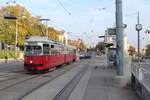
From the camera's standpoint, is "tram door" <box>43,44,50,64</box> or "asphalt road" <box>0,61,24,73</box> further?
"asphalt road" <box>0,61,24,73</box>

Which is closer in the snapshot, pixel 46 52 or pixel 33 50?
pixel 33 50

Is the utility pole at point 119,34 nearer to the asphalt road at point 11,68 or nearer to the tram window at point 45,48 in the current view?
the tram window at point 45,48

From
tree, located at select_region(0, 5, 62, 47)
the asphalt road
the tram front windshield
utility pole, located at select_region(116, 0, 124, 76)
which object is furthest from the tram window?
tree, located at select_region(0, 5, 62, 47)

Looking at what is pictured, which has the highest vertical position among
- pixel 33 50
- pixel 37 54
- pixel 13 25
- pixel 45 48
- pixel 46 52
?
pixel 13 25

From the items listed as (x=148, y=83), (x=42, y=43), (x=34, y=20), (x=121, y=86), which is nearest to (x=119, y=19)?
(x=121, y=86)

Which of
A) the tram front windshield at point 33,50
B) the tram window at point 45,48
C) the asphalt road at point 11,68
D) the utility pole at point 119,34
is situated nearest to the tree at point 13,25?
the asphalt road at point 11,68

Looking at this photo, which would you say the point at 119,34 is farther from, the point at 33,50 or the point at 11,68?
the point at 11,68

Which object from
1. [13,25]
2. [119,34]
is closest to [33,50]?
[119,34]

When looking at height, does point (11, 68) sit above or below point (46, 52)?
below

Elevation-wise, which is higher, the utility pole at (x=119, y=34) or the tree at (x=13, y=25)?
the tree at (x=13, y=25)

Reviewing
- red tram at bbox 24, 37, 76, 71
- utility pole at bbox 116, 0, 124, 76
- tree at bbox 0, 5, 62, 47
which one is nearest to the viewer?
utility pole at bbox 116, 0, 124, 76

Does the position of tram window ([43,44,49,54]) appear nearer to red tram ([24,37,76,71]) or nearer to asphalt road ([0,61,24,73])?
red tram ([24,37,76,71])

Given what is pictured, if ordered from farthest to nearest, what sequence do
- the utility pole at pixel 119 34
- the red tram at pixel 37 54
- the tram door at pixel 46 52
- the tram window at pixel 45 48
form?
the tram window at pixel 45 48, the tram door at pixel 46 52, the red tram at pixel 37 54, the utility pole at pixel 119 34

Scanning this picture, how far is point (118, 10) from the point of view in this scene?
1516 cm
